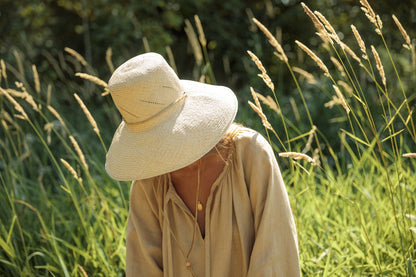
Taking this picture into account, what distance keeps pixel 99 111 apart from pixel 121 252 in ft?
9.20

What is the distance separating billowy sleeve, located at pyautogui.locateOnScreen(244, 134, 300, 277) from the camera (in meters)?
1.64

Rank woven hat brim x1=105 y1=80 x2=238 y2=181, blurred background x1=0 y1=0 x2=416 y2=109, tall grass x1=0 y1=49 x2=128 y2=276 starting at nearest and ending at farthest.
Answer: woven hat brim x1=105 y1=80 x2=238 y2=181, tall grass x1=0 y1=49 x2=128 y2=276, blurred background x1=0 y1=0 x2=416 y2=109

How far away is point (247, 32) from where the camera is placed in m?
6.06

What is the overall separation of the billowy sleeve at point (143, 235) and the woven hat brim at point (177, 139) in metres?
0.26

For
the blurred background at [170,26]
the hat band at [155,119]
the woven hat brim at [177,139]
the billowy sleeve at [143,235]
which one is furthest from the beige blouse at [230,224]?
the blurred background at [170,26]

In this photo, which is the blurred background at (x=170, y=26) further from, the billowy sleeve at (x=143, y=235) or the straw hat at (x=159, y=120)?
the straw hat at (x=159, y=120)

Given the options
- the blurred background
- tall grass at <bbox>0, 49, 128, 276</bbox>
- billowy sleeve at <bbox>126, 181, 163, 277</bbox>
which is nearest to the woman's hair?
billowy sleeve at <bbox>126, 181, 163, 277</bbox>

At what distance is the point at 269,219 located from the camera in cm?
164

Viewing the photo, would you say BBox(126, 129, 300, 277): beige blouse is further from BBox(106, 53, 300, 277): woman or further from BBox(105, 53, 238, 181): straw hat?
BBox(105, 53, 238, 181): straw hat

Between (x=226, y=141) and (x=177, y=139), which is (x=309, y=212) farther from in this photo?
(x=177, y=139)

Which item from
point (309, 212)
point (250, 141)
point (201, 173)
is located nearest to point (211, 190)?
point (201, 173)

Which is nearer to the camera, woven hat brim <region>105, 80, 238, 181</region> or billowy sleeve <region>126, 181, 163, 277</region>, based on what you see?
woven hat brim <region>105, 80, 238, 181</region>

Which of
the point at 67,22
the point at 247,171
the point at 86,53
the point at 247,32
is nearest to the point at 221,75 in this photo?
the point at 247,32

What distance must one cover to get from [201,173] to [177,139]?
242 millimetres
